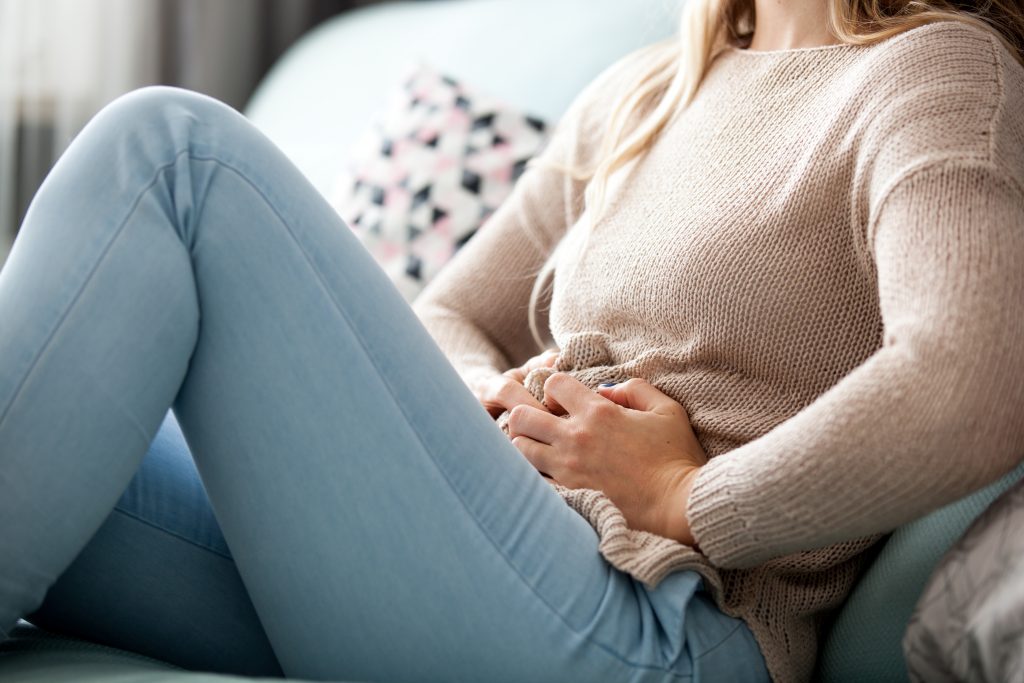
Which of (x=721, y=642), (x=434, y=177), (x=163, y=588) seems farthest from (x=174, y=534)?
(x=434, y=177)

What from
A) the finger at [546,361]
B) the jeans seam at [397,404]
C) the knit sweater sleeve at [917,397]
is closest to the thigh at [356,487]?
the jeans seam at [397,404]

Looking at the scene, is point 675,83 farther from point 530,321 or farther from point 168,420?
point 168,420

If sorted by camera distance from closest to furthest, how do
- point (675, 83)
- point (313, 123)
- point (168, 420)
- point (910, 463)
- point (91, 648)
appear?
point (910, 463) < point (91, 648) < point (168, 420) < point (675, 83) < point (313, 123)

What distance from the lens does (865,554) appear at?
2.91ft

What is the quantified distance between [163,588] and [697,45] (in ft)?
2.47

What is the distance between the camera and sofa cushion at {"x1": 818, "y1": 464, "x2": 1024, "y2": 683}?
832 millimetres

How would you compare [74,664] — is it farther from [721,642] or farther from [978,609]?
[978,609]

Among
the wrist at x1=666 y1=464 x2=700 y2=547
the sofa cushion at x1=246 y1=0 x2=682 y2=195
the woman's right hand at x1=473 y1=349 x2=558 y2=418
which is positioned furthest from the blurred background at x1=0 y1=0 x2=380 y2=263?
the wrist at x1=666 y1=464 x2=700 y2=547

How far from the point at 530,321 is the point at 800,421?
54cm

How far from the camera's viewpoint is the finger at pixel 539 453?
0.90 m

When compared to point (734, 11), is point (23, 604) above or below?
below

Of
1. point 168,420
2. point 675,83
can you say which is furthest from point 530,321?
point 168,420

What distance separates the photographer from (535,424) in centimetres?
91

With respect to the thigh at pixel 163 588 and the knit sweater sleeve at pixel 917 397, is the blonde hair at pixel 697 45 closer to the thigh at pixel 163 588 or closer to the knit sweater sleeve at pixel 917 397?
the knit sweater sleeve at pixel 917 397
